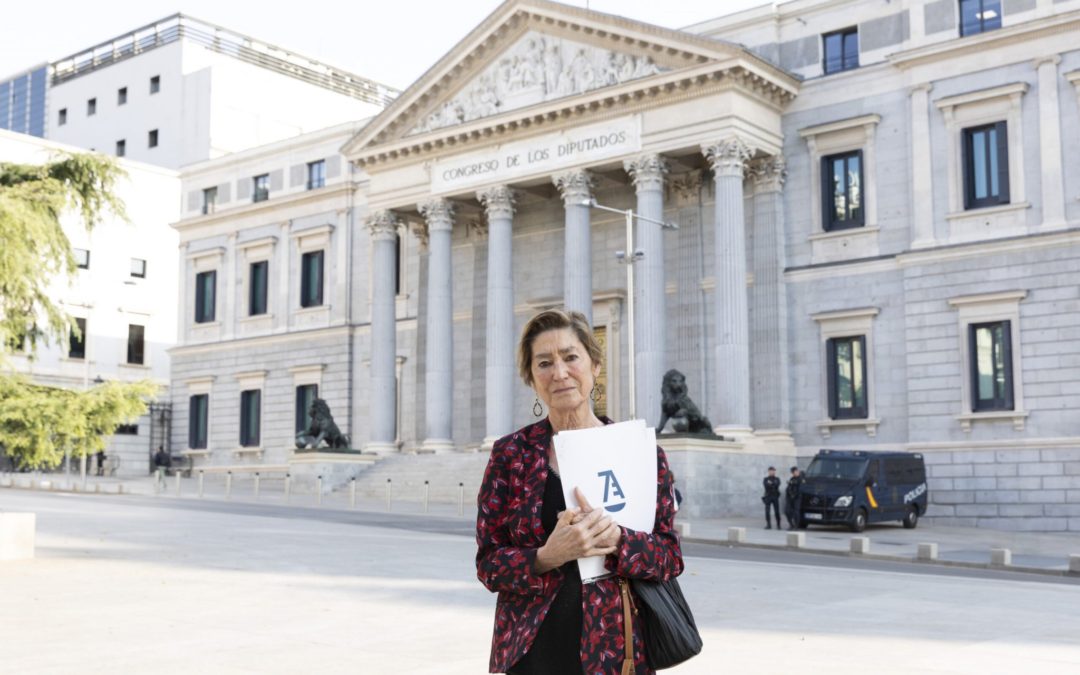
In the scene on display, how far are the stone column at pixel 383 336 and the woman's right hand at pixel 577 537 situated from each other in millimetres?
41475

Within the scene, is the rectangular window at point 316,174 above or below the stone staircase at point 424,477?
above

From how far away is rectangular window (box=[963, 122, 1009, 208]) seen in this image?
117 feet

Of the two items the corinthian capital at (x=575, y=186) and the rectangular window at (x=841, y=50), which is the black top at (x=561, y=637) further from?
the rectangular window at (x=841, y=50)

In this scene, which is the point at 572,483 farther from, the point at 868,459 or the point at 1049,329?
the point at 1049,329

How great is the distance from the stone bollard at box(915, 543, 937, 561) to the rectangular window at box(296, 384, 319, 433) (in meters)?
34.1

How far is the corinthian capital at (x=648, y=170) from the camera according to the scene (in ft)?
128

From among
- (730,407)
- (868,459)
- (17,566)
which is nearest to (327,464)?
(730,407)

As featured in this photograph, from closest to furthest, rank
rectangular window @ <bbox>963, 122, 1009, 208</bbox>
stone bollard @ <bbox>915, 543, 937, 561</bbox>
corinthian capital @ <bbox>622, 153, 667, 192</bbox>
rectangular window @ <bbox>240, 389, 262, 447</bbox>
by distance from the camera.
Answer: stone bollard @ <bbox>915, 543, 937, 561</bbox> → rectangular window @ <bbox>963, 122, 1009, 208</bbox> → corinthian capital @ <bbox>622, 153, 667, 192</bbox> → rectangular window @ <bbox>240, 389, 262, 447</bbox>

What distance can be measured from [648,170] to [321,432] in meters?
15.3

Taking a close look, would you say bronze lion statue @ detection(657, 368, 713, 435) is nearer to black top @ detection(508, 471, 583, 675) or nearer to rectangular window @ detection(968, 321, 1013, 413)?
rectangular window @ detection(968, 321, 1013, 413)

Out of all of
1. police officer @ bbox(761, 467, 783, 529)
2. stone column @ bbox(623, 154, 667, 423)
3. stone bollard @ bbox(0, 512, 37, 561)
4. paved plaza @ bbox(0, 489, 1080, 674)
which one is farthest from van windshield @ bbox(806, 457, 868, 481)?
stone bollard @ bbox(0, 512, 37, 561)

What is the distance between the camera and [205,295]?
59.3 metres

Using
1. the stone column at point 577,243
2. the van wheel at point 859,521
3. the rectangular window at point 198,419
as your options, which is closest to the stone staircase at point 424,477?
the stone column at point 577,243

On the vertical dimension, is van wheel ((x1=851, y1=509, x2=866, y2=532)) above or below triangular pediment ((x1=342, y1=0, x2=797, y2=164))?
below
